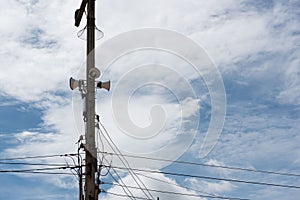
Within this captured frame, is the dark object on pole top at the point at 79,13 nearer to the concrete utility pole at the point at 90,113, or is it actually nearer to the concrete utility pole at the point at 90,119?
the concrete utility pole at the point at 90,113

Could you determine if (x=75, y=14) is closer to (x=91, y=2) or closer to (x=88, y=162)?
(x=91, y=2)

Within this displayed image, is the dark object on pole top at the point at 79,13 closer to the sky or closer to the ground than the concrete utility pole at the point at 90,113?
closer to the sky

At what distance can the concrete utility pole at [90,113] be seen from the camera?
17516 mm

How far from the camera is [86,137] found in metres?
18.3

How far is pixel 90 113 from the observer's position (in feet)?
60.4

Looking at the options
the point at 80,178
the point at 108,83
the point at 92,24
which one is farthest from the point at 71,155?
the point at 92,24

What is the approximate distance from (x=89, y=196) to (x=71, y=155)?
2.62m

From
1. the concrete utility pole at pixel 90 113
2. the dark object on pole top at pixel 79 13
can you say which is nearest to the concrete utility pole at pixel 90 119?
the concrete utility pole at pixel 90 113

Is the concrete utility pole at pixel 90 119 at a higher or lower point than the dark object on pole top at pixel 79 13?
lower

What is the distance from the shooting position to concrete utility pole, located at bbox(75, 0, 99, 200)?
17516 mm

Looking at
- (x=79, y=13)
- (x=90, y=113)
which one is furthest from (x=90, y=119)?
(x=79, y=13)

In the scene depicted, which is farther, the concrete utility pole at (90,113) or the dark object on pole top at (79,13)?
the dark object on pole top at (79,13)

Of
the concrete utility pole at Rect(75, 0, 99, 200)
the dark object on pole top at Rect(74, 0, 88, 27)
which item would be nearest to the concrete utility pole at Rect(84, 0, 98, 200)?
the concrete utility pole at Rect(75, 0, 99, 200)

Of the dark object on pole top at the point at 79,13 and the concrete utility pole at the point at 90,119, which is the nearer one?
the concrete utility pole at the point at 90,119
